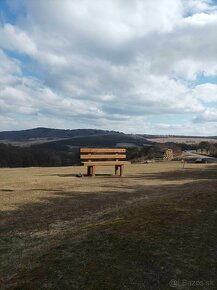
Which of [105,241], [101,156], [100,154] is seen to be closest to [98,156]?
[101,156]

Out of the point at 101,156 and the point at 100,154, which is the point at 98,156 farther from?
the point at 100,154

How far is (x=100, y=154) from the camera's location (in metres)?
24.9

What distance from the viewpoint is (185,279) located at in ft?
22.2

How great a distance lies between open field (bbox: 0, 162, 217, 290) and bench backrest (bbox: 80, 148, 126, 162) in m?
8.40

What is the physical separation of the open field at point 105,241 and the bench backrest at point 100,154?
840 centimetres

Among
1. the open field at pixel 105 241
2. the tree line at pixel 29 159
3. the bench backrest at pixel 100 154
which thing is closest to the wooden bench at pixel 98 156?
the bench backrest at pixel 100 154

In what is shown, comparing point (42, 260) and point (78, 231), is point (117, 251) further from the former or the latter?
point (78, 231)

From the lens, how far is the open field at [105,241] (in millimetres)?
6629

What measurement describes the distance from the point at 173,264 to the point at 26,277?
102 inches

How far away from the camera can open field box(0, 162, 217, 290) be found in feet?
21.7

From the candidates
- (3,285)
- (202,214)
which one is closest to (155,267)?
(3,285)

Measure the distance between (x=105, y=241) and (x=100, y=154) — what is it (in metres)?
16.4

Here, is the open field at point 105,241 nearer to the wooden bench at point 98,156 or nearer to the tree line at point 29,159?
the wooden bench at point 98,156

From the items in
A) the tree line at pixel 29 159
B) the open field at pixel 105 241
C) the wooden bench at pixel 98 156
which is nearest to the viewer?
the open field at pixel 105 241
